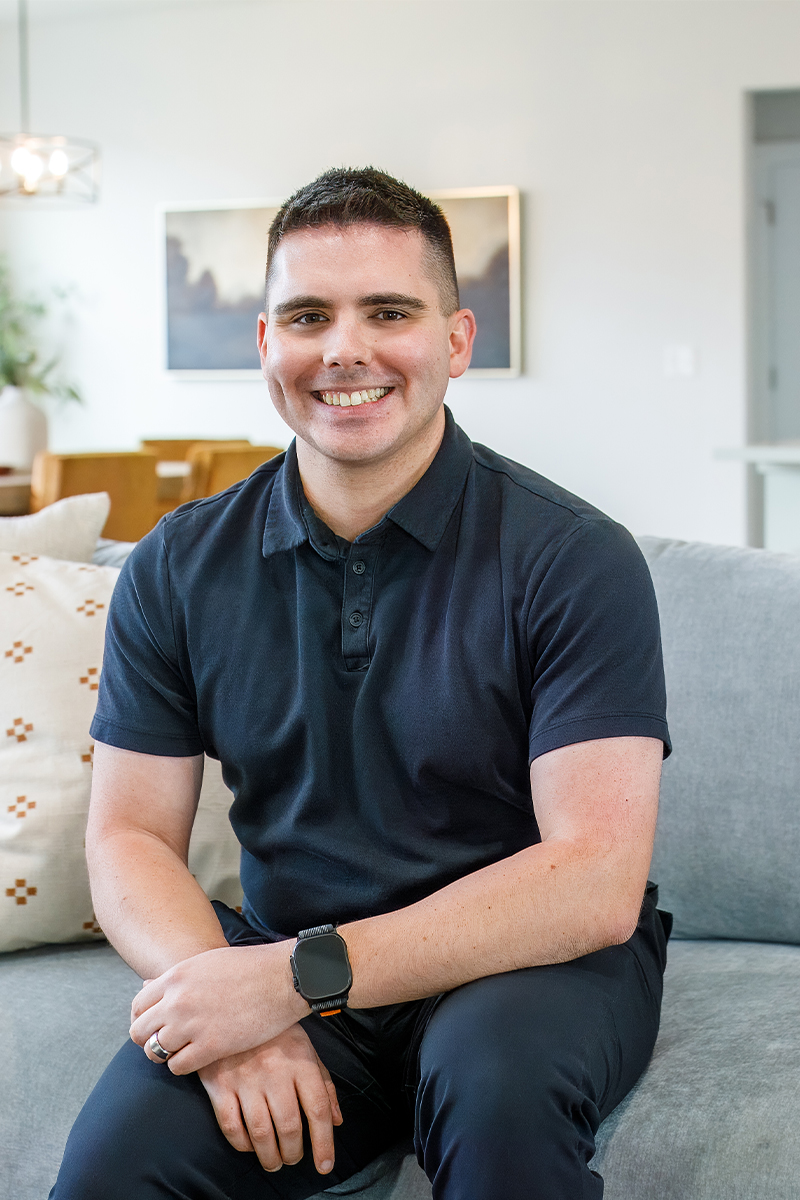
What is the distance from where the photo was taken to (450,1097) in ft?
3.02

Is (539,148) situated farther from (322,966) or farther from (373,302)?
(322,966)

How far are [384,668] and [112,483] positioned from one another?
3189 mm

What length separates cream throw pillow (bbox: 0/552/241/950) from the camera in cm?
145

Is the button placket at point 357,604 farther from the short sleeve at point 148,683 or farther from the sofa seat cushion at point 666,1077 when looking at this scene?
the sofa seat cushion at point 666,1077

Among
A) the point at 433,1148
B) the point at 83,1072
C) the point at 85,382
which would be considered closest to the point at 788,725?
the point at 433,1148

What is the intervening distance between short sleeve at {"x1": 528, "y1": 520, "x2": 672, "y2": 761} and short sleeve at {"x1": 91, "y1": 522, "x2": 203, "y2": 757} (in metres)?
0.38

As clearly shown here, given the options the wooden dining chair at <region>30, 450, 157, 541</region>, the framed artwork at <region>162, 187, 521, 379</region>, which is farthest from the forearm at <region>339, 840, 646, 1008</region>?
the framed artwork at <region>162, 187, 521, 379</region>

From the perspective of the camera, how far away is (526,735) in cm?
113

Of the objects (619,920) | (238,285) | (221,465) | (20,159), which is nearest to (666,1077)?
(619,920)

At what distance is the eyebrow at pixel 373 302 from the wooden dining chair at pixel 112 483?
290 cm

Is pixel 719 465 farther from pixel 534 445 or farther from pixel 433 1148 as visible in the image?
pixel 433 1148

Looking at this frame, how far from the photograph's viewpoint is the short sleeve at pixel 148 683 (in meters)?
1.22

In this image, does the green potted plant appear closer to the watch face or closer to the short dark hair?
the short dark hair

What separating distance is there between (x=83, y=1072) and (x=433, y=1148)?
0.46 m
